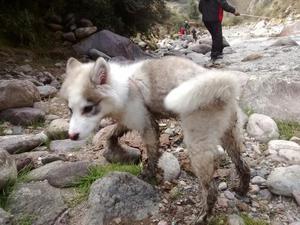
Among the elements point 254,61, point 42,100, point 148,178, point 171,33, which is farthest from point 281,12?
point 148,178

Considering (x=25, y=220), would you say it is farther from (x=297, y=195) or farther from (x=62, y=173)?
(x=297, y=195)

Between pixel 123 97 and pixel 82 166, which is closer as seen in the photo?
pixel 123 97

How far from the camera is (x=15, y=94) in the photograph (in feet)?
17.7

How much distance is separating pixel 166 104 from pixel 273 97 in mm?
3047

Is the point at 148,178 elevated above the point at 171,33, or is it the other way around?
the point at 148,178

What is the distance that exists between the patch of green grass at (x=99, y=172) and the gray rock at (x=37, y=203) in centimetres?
22

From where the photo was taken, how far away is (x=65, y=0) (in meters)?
9.69

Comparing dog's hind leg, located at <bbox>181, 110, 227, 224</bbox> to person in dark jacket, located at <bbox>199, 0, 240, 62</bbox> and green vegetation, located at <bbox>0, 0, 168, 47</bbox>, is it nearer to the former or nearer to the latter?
green vegetation, located at <bbox>0, 0, 168, 47</bbox>

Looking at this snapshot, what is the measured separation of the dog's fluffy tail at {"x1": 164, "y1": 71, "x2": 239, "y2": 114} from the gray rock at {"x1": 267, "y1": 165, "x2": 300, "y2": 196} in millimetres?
1108

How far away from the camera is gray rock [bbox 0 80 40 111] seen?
5.33 m

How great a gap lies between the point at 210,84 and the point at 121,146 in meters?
1.58

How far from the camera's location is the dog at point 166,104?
10.0 ft

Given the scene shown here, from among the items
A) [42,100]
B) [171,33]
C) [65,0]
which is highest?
[65,0]

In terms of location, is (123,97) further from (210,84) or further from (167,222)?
(167,222)
